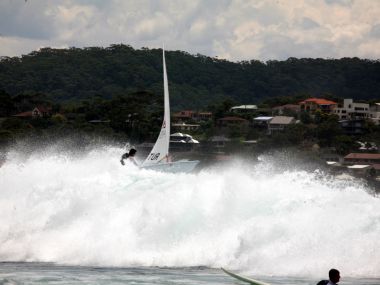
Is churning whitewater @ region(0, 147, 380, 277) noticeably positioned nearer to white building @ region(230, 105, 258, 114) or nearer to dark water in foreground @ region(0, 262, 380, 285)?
dark water in foreground @ region(0, 262, 380, 285)

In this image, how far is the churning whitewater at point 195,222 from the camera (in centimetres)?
2912

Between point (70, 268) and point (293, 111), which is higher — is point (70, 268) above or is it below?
below

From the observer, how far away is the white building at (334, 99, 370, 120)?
164675 millimetres

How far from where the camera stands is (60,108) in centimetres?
14362

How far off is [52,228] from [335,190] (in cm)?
Answer: 967

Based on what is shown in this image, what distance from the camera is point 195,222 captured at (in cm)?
3225

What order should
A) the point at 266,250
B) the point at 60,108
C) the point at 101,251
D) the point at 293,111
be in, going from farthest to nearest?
the point at 293,111, the point at 60,108, the point at 101,251, the point at 266,250

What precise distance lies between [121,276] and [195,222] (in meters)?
5.20

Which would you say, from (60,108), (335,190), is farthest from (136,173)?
(60,108)

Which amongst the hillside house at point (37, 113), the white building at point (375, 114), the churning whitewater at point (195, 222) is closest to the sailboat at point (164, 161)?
the churning whitewater at point (195, 222)

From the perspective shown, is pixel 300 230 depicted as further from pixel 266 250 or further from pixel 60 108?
pixel 60 108

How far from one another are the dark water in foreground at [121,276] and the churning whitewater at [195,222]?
3.47 ft

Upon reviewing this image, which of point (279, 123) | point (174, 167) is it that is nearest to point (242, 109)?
point (279, 123)

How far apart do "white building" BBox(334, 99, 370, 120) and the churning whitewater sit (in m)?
129
